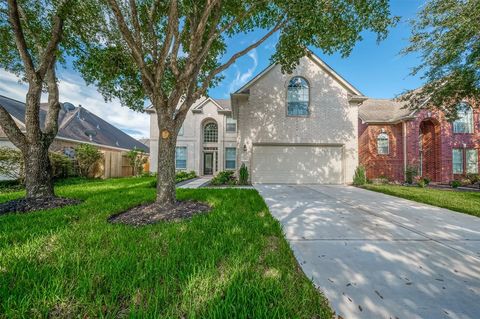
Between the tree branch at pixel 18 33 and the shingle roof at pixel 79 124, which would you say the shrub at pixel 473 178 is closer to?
the tree branch at pixel 18 33

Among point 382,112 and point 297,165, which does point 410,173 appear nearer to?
point 382,112

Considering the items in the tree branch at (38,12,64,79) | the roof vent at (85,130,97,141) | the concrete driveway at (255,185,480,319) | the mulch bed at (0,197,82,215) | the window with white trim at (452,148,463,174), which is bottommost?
the concrete driveway at (255,185,480,319)

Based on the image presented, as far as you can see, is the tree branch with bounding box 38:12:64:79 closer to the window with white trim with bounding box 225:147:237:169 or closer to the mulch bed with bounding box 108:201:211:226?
the mulch bed with bounding box 108:201:211:226

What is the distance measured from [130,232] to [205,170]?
46.6 ft

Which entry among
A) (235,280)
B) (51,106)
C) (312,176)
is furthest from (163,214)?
(312,176)

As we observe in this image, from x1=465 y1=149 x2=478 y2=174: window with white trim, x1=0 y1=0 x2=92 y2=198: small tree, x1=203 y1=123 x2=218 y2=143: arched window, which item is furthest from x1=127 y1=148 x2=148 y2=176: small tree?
x1=465 y1=149 x2=478 y2=174: window with white trim

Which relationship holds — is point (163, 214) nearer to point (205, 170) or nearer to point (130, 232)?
point (130, 232)

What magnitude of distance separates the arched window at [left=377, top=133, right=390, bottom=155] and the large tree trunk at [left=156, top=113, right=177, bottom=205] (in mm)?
13958

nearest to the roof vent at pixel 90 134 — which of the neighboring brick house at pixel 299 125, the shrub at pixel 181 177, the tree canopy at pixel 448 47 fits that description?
the shrub at pixel 181 177

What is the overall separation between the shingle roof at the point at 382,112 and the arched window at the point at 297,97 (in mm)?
5601

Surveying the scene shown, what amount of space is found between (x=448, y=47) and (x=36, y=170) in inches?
537

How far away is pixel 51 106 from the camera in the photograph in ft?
17.4

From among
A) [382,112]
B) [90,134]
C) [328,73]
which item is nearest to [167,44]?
[328,73]

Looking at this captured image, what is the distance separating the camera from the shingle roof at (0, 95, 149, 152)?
13.0 meters
